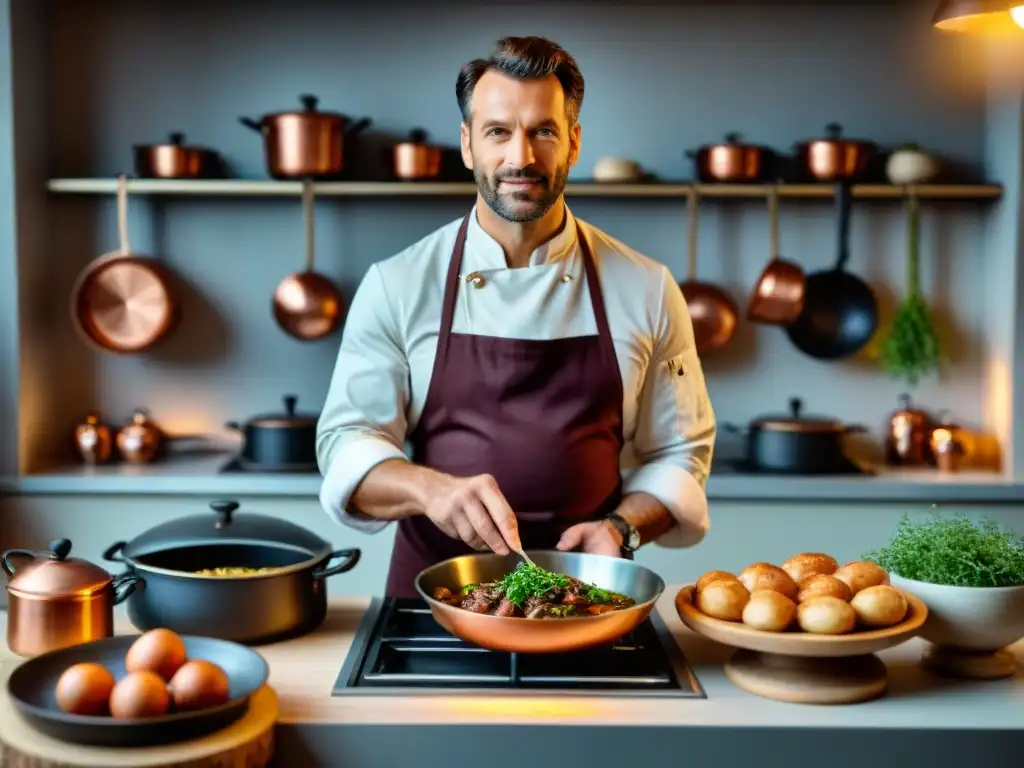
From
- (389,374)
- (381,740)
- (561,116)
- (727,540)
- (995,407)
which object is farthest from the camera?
(995,407)

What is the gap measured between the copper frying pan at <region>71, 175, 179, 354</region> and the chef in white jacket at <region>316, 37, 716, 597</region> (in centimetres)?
163

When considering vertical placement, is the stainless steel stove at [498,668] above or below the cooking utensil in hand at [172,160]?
below

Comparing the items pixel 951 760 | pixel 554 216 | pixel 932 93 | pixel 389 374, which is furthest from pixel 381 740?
pixel 932 93

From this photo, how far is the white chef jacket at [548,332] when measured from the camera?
7.00 feet

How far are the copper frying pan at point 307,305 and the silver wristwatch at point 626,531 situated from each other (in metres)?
1.82

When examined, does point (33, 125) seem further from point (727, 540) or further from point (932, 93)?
point (932, 93)

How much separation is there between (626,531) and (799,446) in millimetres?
1575

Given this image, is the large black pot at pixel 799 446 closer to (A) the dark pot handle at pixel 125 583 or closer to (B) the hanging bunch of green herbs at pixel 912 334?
(B) the hanging bunch of green herbs at pixel 912 334

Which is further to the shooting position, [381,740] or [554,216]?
[554,216]

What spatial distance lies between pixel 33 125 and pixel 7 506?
1.15 metres

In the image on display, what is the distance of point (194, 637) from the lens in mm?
1520

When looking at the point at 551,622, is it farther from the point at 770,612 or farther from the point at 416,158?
the point at 416,158

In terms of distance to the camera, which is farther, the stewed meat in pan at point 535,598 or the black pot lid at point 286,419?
the black pot lid at point 286,419

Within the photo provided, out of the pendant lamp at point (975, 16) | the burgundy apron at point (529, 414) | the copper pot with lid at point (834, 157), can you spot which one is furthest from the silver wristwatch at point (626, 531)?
the copper pot with lid at point (834, 157)
